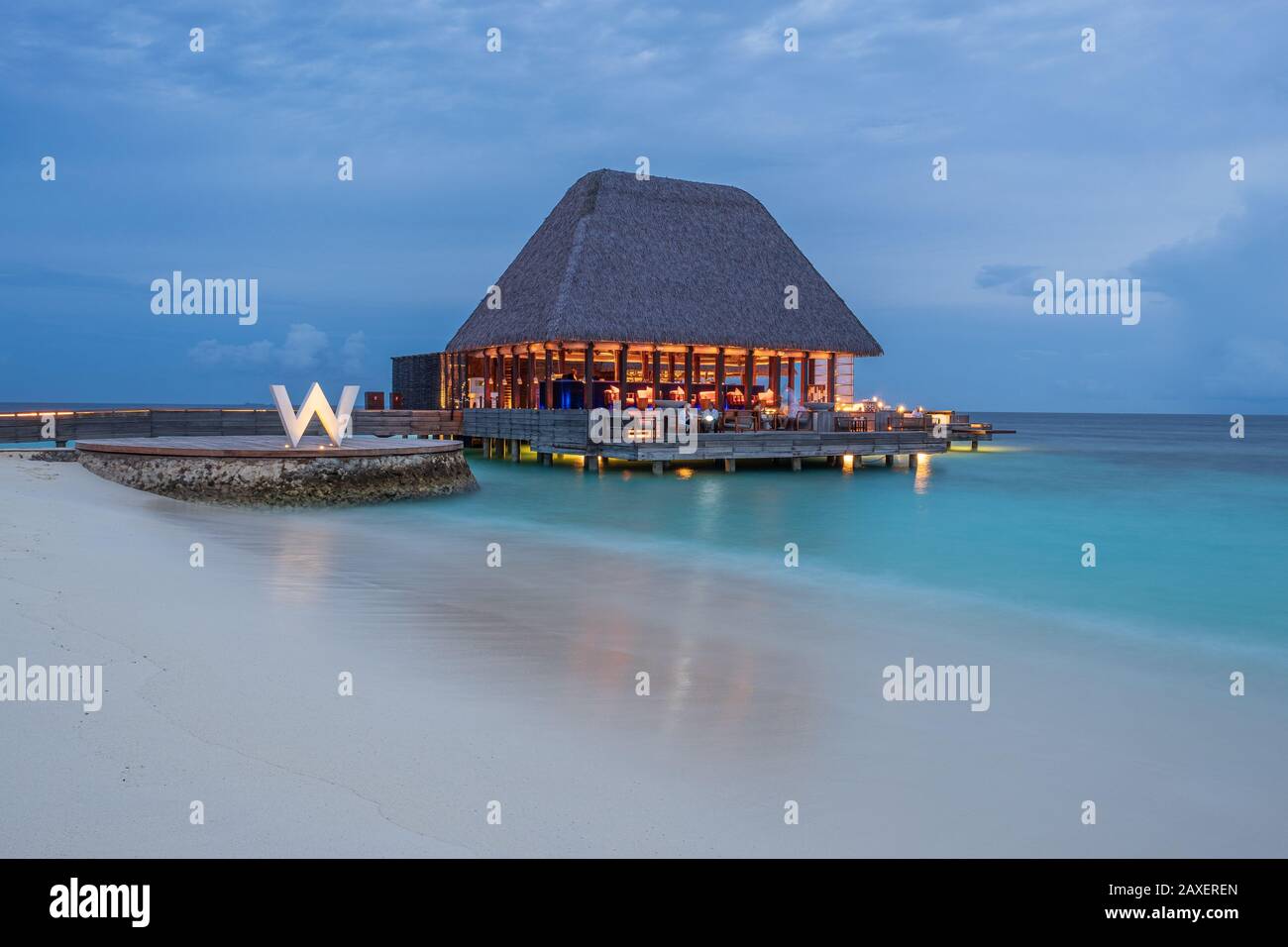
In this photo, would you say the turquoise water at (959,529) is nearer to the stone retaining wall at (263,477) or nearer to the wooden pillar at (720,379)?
the stone retaining wall at (263,477)

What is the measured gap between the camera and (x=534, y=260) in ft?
112

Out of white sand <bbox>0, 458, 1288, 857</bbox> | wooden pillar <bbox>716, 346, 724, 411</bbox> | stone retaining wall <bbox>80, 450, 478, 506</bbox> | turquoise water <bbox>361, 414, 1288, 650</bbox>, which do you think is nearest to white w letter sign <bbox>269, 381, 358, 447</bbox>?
stone retaining wall <bbox>80, 450, 478, 506</bbox>

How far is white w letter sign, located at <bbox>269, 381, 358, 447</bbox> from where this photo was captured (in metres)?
18.8

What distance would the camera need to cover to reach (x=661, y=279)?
31.6 m

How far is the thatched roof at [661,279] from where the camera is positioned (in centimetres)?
2988

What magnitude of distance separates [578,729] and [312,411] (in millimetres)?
15298

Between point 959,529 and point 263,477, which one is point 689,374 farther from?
point 263,477

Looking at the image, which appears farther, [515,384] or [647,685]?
[515,384]

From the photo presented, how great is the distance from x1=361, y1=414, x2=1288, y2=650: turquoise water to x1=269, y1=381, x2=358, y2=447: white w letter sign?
2.72 metres

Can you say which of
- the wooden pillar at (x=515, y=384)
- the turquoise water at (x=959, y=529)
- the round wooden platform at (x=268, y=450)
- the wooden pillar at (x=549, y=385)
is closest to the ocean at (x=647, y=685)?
the turquoise water at (x=959, y=529)

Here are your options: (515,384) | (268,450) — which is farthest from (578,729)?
(515,384)

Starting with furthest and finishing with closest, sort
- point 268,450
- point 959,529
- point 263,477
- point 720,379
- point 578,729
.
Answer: point 720,379 → point 959,529 → point 268,450 → point 263,477 → point 578,729
